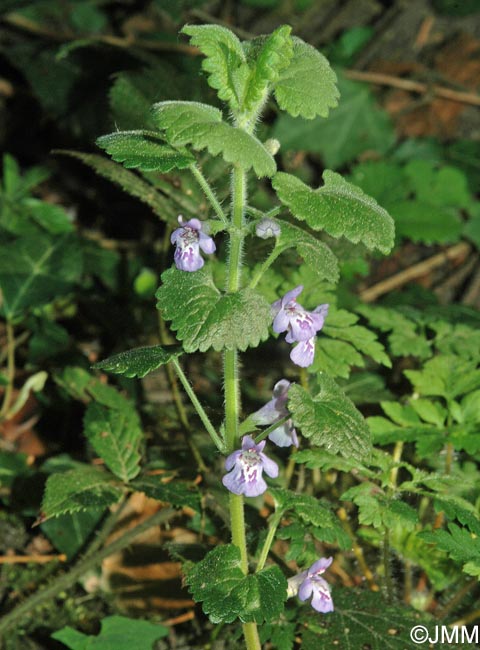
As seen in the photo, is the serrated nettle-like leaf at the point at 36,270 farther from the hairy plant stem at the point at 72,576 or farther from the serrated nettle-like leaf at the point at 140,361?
the serrated nettle-like leaf at the point at 140,361

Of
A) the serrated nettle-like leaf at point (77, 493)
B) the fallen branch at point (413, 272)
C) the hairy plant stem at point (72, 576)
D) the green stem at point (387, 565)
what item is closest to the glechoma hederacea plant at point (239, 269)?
the green stem at point (387, 565)

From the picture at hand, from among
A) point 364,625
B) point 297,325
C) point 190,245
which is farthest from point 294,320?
point 364,625

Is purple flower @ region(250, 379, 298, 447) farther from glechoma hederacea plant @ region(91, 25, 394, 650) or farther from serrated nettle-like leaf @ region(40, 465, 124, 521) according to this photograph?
serrated nettle-like leaf @ region(40, 465, 124, 521)

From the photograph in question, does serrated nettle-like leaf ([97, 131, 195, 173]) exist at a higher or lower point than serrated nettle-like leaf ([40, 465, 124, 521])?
higher

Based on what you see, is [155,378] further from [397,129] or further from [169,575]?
[397,129]

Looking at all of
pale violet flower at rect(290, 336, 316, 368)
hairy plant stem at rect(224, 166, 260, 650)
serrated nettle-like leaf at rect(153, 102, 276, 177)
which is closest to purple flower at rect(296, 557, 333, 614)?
hairy plant stem at rect(224, 166, 260, 650)

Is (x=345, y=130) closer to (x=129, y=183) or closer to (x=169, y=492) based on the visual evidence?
(x=129, y=183)
